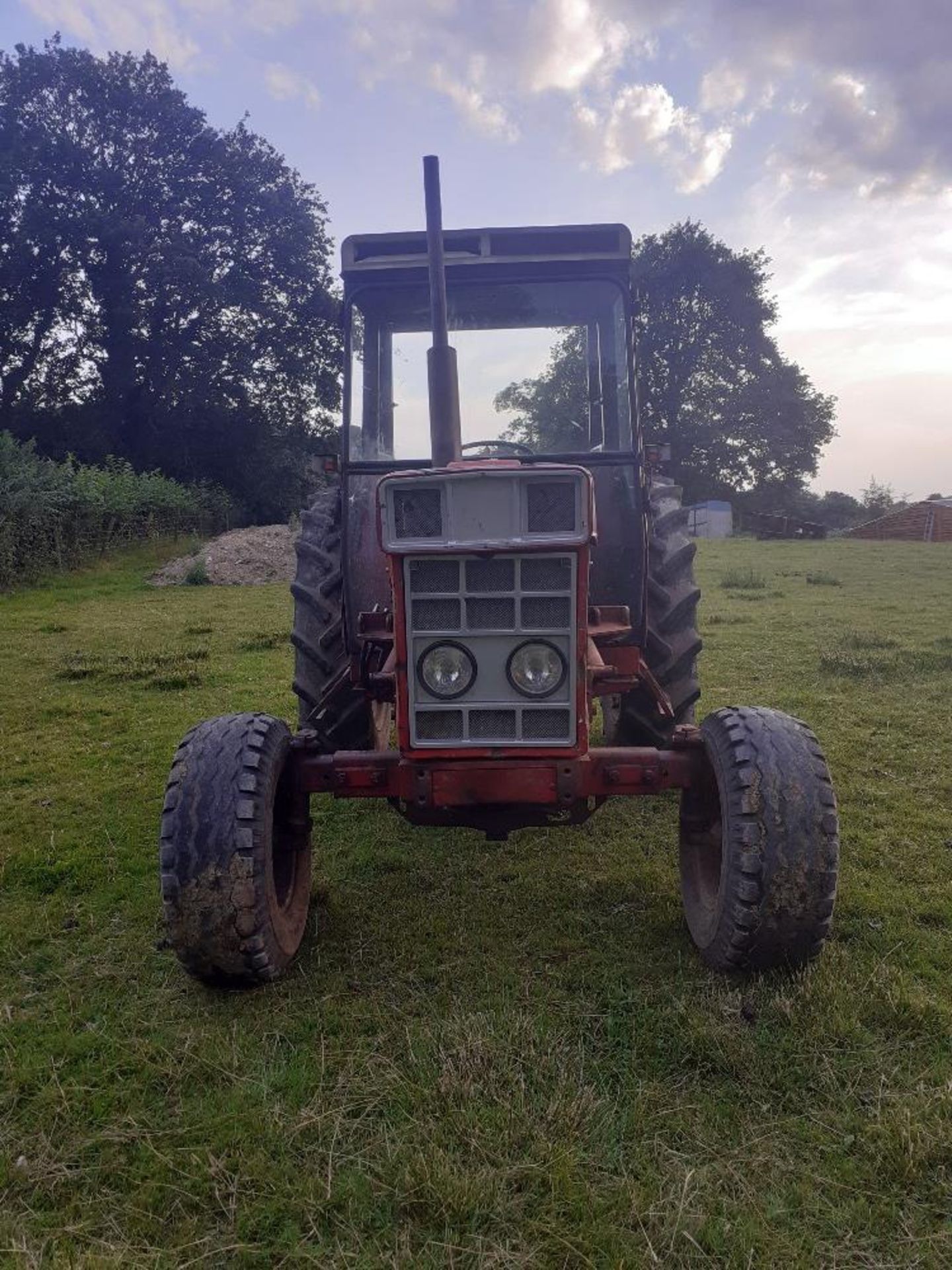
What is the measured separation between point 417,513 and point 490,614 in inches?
16.5

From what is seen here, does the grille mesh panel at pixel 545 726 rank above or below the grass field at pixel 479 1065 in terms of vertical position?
above

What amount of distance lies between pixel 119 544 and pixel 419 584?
688 inches

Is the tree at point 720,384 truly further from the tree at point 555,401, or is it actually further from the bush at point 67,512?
the tree at point 555,401

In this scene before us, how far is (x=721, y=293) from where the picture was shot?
138 feet

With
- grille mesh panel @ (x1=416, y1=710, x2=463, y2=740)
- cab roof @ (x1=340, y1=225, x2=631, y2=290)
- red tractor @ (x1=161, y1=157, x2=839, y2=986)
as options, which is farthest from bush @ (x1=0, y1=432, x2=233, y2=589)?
grille mesh panel @ (x1=416, y1=710, x2=463, y2=740)

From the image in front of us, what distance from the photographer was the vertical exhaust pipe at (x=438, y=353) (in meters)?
3.73

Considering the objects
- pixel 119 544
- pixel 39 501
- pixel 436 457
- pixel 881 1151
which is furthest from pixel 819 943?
pixel 119 544

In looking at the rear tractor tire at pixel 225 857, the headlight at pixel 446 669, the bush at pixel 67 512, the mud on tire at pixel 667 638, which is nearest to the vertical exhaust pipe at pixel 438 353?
the headlight at pixel 446 669

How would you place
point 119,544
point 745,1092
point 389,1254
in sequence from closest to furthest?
point 389,1254 < point 745,1092 < point 119,544

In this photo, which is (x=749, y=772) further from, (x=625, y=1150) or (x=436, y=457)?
(x=436, y=457)

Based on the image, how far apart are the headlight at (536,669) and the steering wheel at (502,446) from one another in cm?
171

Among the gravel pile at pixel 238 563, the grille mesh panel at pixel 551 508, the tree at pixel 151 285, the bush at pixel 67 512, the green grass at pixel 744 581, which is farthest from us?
the tree at pixel 151 285

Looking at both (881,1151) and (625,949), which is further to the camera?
(625,949)

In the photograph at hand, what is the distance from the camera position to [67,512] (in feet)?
54.5
